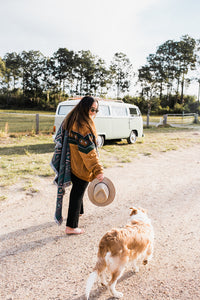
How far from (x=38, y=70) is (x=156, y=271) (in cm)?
5523

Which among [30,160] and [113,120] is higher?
[113,120]

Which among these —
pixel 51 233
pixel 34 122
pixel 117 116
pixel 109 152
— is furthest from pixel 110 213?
pixel 34 122

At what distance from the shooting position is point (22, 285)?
7.38 ft

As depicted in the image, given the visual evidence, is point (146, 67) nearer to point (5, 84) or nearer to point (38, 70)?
point (38, 70)

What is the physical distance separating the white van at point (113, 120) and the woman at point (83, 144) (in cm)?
636

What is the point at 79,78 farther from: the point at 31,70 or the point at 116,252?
the point at 116,252

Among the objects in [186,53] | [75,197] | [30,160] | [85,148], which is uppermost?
[186,53]

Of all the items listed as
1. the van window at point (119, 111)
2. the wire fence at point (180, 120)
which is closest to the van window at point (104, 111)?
the van window at point (119, 111)

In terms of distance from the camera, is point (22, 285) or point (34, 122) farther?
point (34, 122)

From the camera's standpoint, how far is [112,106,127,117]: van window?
1045 centimetres

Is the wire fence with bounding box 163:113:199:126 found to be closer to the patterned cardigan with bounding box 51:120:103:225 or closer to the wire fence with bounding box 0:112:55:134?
the wire fence with bounding box 0:112:55:134

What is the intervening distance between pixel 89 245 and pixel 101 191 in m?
0.71

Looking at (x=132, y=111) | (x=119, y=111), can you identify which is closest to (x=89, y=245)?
(x=119, y=111)

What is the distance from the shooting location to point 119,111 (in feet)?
35.2
